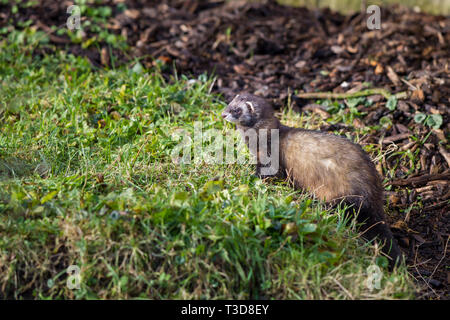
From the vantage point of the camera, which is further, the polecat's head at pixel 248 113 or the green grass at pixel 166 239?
the polecat's head at pixel 248 113

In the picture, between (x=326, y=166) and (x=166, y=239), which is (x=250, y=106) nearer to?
(x=326, y=166)

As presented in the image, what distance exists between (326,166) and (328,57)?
288 cm

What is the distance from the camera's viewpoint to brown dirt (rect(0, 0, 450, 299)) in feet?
15.7

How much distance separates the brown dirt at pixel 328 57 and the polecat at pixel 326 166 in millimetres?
493

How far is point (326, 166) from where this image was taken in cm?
425

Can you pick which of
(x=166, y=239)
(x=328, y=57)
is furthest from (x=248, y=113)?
(x=328, y=57)

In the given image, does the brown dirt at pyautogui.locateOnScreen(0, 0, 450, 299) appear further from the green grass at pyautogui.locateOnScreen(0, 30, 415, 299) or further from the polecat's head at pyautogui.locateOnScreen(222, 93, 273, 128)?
the green grass at pyautogui.locateOnScreen(0, 30, 415, 299)

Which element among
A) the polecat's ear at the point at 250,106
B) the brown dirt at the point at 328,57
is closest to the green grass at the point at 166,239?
the polecat's ear at the point at 250,106

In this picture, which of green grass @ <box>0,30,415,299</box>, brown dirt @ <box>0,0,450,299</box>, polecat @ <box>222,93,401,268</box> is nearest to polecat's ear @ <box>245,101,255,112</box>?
polecat @ <box>222,93,401,268</box>

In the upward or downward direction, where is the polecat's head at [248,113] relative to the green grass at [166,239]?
upward

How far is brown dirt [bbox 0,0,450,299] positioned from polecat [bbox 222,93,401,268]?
493mm

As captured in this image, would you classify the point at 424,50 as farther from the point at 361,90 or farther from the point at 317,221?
the point at 317,221

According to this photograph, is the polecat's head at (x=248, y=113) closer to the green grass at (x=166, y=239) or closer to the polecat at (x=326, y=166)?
the polecat at (x=326, y=166)

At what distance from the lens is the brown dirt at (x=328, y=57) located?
479 cm
